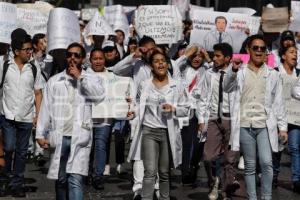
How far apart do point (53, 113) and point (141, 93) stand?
4.30 ft

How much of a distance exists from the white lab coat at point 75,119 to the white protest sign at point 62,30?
1.07 metres

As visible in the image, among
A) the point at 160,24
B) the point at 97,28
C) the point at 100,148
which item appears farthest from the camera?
the point at 97,28

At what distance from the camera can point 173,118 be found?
8.27m

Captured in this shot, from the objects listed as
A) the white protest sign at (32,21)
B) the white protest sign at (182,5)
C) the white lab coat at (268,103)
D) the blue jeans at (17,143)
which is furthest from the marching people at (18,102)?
the white protest sign at (182,5)

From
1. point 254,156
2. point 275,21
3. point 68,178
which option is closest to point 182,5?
point 275,21

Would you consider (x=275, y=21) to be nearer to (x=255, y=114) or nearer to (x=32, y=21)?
(x=32, y=21)

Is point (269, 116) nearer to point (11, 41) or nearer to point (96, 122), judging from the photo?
point (96, 122)

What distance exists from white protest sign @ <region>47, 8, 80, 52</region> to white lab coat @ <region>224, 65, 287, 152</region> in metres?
1.80

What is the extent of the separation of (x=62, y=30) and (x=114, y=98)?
6.15 ft

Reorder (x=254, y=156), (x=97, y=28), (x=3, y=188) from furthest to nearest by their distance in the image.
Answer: (x=97, y=28)
(x=3, y=188)
(x=254, y=156)

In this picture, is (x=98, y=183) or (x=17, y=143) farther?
(x=98, y=183)

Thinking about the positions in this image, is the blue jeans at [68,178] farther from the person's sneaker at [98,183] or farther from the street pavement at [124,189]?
the person's sneaker at [98,183]

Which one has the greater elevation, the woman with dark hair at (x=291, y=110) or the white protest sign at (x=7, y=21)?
the white protest sign at (x=7, y=21)

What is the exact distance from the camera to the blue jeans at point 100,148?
10.0 meters
